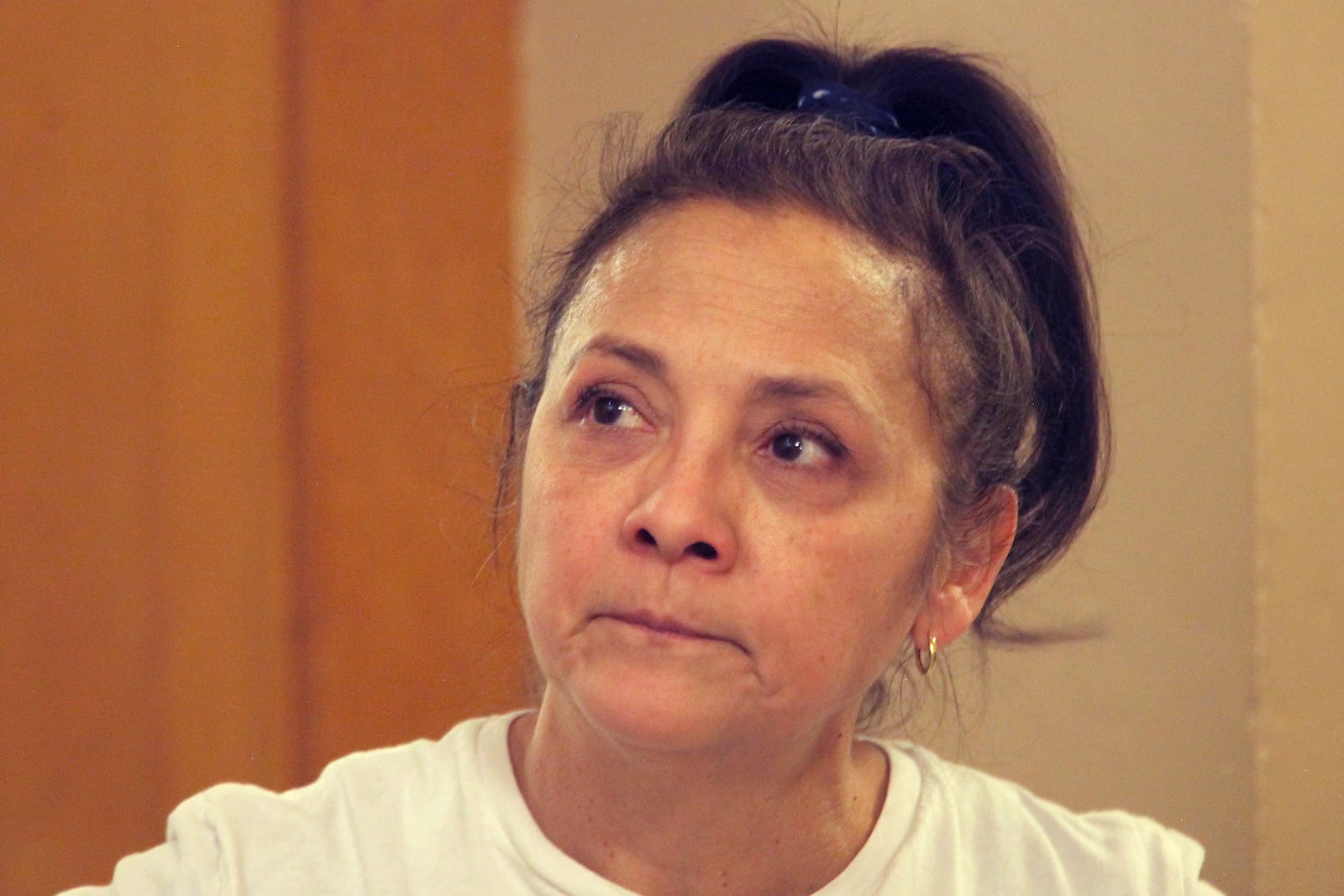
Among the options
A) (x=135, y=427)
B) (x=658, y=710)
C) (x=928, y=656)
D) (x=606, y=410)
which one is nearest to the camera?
(x=658, y=710)

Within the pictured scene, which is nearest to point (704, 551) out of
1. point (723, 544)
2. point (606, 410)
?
point (723, 544)

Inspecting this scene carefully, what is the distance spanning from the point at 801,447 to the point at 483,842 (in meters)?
0.30

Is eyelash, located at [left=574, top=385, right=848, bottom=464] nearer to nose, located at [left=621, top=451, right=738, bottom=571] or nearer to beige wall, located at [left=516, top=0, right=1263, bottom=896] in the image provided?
nose, located at [left=621, top=451, right=738, bottom=571]

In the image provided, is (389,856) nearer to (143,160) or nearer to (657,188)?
(657,188)

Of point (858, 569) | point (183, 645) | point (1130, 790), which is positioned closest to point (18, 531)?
point (183, 645)

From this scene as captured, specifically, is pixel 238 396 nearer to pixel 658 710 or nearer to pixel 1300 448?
pixel 658 710

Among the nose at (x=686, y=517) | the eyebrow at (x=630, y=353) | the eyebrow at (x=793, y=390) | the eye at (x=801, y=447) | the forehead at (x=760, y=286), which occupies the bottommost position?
the nose at (x=686, y=517)

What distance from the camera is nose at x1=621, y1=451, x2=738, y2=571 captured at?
2.63 ft

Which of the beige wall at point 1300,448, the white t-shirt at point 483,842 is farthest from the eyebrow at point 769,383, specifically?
the beige wall at point 1300,448

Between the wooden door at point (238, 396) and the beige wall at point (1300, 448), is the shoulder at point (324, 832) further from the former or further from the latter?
the beige wall at point (1300, 448)

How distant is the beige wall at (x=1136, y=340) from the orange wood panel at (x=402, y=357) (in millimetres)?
62

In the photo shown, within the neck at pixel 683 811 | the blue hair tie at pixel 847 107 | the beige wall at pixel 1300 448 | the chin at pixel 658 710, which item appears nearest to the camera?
the chin at pixel 658 710

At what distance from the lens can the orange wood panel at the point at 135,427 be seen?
1102mm

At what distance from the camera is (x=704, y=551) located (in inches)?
32.2
